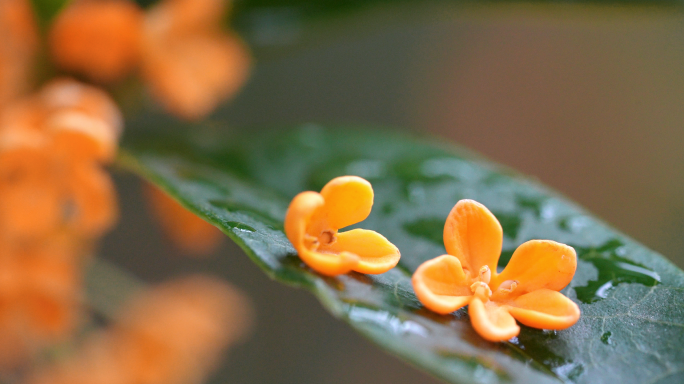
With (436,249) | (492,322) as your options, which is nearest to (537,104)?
(436,249)

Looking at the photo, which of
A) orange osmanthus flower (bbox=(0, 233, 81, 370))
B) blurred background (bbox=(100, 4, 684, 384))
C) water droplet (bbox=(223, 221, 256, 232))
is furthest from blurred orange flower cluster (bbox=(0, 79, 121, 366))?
blurred background (bbox=(100, 4, 684, 384))

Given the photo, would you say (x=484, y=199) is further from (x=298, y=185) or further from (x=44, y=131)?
(x=44, y=131)

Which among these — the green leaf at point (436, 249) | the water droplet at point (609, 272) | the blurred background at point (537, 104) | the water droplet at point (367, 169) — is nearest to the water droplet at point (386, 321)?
the green leaf at point (436, 249)

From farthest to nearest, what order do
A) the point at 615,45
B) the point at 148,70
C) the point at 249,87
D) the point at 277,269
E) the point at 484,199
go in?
1. the point at 615,45
2. the point at 249,87
3. the point at 148,70
4. the point at 484,199
5. the point at 277,269

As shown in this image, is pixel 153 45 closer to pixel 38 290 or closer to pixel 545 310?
pixel 38 290

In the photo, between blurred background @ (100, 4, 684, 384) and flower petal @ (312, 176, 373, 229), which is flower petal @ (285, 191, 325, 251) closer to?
flower petal @ (312, 176, 373, 229)

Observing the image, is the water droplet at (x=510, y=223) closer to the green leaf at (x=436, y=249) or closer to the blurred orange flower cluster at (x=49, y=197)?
the green leaf at (x=436, y=249)

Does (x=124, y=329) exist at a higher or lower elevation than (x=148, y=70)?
lower

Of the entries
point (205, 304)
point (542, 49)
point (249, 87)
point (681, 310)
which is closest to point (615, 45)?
point (542, 49)
